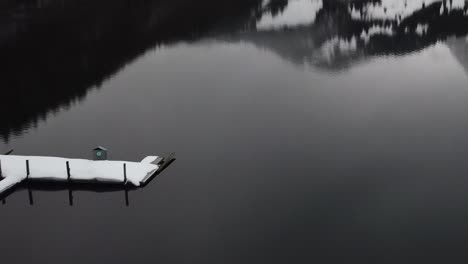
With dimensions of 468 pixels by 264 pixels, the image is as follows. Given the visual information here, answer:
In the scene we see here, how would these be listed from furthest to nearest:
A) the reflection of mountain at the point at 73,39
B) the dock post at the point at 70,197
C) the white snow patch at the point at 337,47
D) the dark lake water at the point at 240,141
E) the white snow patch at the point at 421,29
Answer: the white snow patch at the point at 421,29
the white snow patch at the point at 337,47
the reflection of mountain at the point at 73,39
the dock post at the point at 70,197
the dark lake water at the point at 240,141

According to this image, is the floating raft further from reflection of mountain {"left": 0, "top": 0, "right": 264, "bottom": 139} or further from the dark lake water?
reflection of mountain {"left": 0, "top": 0, "right": 264, "bottom": 139}

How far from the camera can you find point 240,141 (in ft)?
179

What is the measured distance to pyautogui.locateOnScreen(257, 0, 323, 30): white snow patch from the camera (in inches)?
5454

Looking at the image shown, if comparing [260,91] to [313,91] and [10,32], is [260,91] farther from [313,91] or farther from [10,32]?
[10,32]

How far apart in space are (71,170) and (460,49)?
71.3m

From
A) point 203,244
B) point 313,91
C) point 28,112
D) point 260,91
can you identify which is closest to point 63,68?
point 28,112

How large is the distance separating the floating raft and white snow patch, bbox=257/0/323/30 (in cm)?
8564

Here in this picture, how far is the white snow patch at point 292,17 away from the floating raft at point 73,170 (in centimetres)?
8564

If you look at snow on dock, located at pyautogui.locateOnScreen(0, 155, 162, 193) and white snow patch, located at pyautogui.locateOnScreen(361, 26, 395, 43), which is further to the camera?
white snow patch, located at pyautogui.locateOnScreen(361, 26, 395, 43)

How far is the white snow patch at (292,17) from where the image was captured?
Result: 138538 millimetres

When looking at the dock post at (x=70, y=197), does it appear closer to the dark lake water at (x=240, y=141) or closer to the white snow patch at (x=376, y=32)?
the dark lake water at (x=240, y=141)

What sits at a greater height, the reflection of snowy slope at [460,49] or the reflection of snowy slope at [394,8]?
the reflection of snowy slope at [394,8]

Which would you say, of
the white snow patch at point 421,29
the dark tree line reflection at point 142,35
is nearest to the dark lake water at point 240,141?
the dark tree line reflection at point 142,35

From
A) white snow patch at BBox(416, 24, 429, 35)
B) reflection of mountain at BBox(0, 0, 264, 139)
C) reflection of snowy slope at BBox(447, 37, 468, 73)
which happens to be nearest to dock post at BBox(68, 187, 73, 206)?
reflection of mountain at BBox(0, 0, 264, 139)
